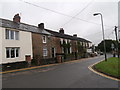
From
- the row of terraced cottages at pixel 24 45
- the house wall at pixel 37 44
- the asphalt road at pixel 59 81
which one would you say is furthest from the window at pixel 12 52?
the asphalt road at pixel 59 81

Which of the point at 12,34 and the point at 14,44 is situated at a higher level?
the point at 12,34

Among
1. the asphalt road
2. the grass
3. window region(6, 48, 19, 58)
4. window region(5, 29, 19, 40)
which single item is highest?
window region(5, 29, 19, 40)

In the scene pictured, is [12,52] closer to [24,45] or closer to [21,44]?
[21,44]

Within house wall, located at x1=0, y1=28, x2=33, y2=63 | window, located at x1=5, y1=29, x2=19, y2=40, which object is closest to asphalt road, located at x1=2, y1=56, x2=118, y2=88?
house wall, located at x1=0, y1=28, x2=33, y2=63

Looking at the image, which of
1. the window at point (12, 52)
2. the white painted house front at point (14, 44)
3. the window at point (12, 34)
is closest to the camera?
the white painted house front at point (14, 44)

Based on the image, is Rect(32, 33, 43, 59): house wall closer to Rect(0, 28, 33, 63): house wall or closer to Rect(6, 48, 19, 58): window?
Rect(0, 28, 33, 63): house wall

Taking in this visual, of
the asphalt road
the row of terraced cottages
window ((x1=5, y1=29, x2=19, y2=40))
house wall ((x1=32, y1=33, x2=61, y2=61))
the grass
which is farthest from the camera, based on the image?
house wall ((x1=32, y1=33, x2=61, y2=61))

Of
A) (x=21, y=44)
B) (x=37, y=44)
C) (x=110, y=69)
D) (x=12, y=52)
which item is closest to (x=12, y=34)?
(x=21, y=44)

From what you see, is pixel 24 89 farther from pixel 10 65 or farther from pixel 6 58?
pixel 6 58

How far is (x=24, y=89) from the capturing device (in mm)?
6336

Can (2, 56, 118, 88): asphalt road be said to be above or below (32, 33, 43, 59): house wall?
below

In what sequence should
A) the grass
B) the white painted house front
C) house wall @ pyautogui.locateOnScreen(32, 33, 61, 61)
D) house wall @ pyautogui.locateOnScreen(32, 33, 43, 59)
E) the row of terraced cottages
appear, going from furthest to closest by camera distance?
house wall @ pyautogui.locateOnScreen(32, 33, 61, 61) < house wall @ pyautogui.locateOnScreen(32, 33, 43, 59) < the row of terraced cottages < the white painted house front < the grass

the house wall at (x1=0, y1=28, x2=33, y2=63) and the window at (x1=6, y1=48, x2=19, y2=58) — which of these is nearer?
the house wall at (x1=0, y1=28, x2=33, y2=63)

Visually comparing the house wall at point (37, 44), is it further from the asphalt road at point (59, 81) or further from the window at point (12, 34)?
the asphalt road at point (59, 81)
